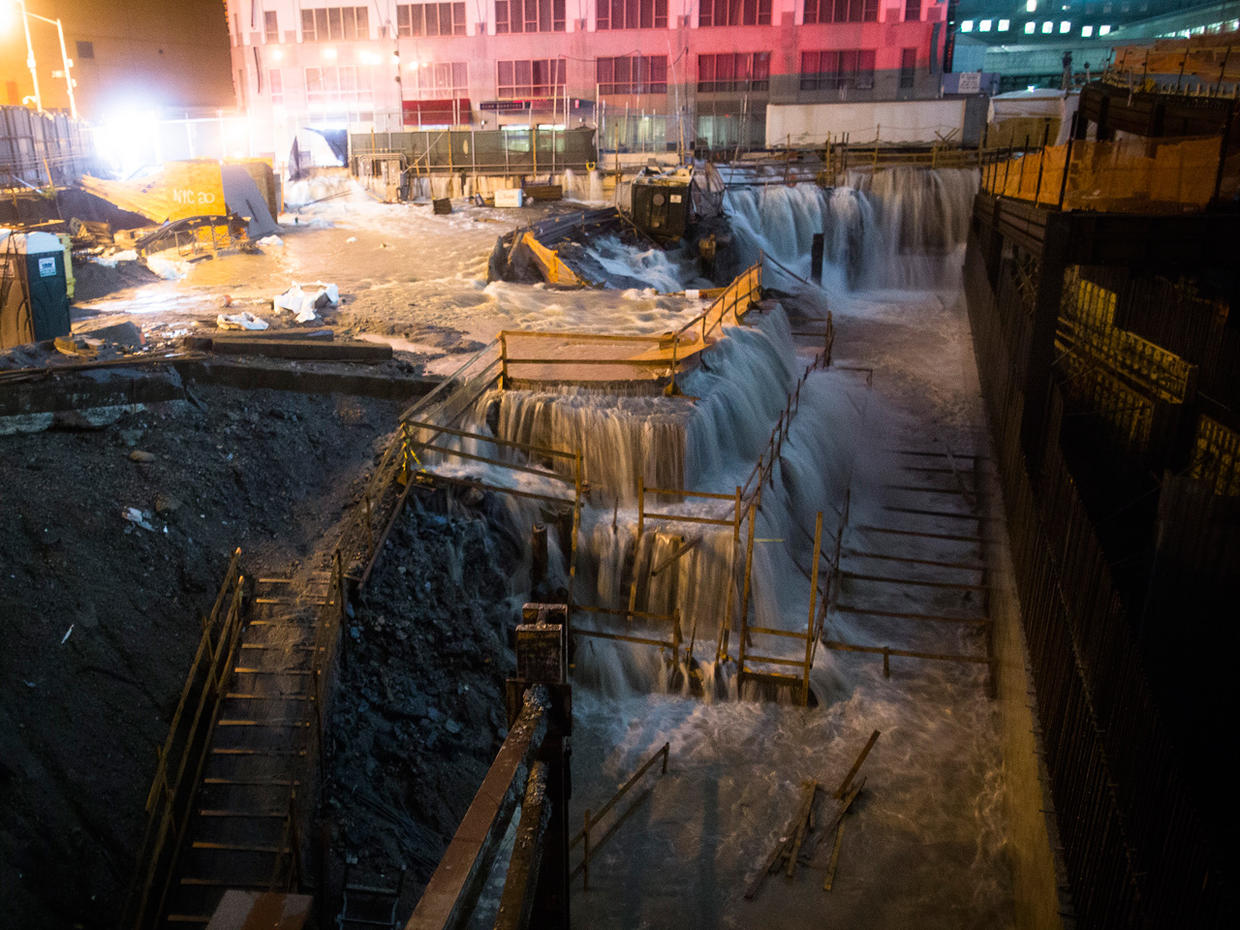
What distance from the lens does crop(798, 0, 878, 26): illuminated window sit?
43844 mm

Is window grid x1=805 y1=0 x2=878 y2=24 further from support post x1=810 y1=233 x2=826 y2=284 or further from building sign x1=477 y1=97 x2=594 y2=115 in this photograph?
support post x1=810 y1=233 x2=826 y2=284

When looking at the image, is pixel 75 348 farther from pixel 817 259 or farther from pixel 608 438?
pixel 817 259

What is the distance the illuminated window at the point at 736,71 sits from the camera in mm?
45000

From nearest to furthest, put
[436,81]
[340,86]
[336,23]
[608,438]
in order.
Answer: [608,438], [336,23], [436,81], [340,86]

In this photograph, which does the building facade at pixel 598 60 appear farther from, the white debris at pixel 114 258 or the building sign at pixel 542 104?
the white debris at pixel 114 258

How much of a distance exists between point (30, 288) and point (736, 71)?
1445 inches

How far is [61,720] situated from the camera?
851 centimetres

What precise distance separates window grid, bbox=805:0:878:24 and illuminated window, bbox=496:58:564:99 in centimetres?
1197

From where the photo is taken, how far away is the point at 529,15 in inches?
1802

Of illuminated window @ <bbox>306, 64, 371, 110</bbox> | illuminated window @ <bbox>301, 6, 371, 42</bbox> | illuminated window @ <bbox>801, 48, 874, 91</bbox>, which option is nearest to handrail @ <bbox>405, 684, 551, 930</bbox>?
illuminated window @ <bbox>801, 48, 874, 91</bbox>

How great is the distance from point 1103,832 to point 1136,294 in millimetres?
12708

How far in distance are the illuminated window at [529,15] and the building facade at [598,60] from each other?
0.16ft

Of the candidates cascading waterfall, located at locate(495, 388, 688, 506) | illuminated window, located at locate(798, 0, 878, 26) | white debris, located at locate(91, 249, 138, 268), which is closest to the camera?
cascading waterfall, located at locate(495, 388, 688, 506)

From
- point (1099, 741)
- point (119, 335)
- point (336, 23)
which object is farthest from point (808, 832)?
point (336, 23)
